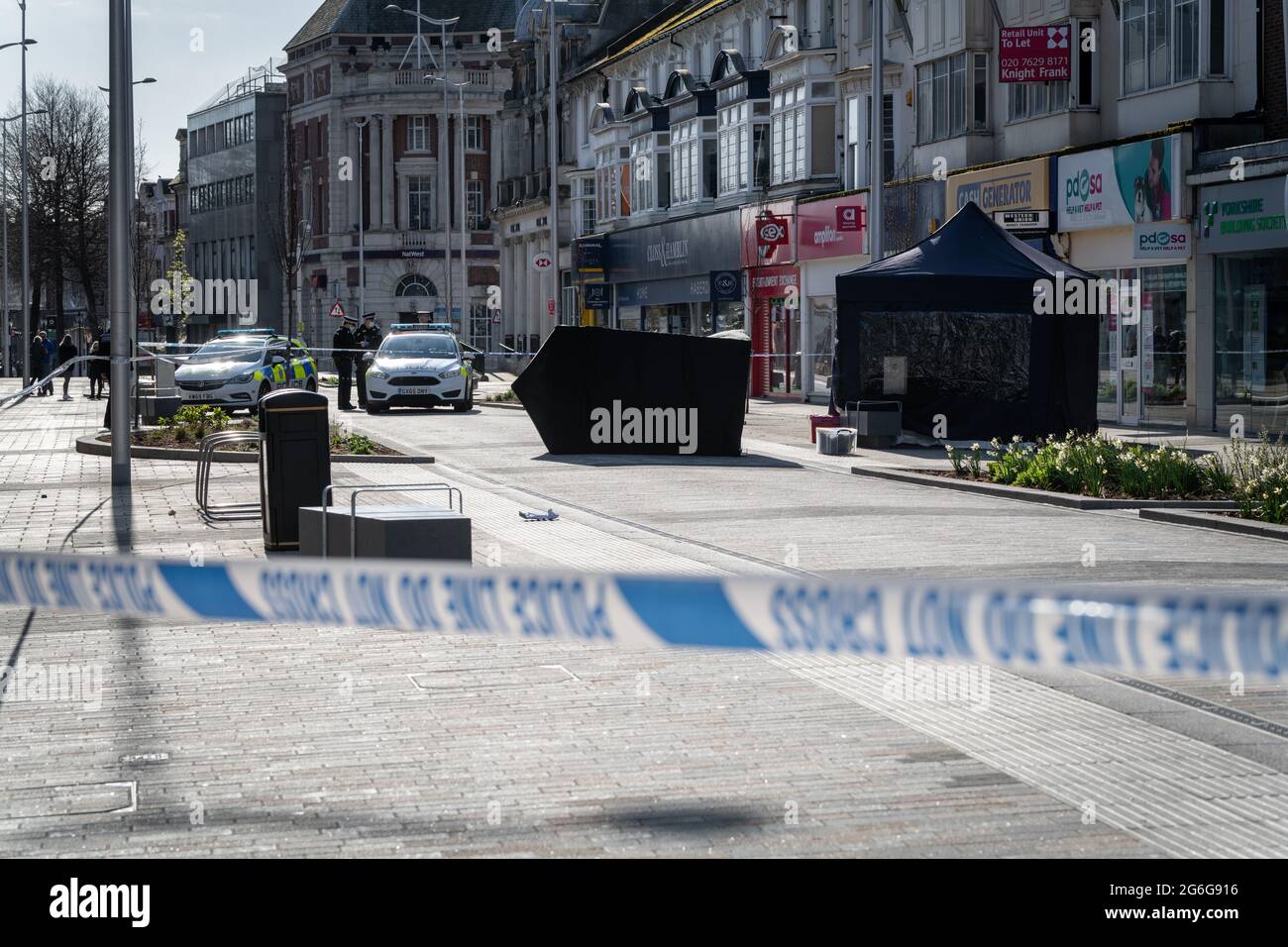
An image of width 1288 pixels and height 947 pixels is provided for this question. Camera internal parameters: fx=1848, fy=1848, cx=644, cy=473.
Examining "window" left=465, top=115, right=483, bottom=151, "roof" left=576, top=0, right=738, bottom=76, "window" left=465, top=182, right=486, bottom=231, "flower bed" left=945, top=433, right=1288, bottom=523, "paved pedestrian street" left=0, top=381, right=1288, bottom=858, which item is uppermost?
"window" left=465, top=115, right=483, bottom=151

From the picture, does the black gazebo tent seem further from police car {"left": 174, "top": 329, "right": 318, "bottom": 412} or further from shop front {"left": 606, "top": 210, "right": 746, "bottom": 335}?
shop front {"left": 606, "top": 210, "right": 746, "bottom": 335}

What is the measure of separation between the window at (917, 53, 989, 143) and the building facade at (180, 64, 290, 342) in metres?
73.4

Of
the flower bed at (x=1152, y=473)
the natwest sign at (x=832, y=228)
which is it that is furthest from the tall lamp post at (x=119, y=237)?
the natwest sign at (x=832, y=228)

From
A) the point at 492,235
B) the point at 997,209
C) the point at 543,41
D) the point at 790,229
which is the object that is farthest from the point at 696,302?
the point at 492,235

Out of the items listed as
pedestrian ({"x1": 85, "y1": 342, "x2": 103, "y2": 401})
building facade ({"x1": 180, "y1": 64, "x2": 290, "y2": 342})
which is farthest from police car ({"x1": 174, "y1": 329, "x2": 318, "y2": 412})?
building facade ({"x1": 180, "y1": 64, "x2": 290, "y2": 342})

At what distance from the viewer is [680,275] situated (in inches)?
2122

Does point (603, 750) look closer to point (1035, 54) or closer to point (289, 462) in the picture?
point (289, 462)

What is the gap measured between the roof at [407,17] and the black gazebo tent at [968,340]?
79.7 meters

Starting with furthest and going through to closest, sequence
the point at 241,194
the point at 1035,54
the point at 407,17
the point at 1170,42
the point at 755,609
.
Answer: the point at 241,194
the point at 407,17
the point at 1035,54
the point at 1170,42
the point at 755,609

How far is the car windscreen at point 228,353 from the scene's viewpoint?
3656cm

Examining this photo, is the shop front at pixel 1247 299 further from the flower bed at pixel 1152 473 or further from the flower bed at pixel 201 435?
the flower bed at pixel 201 435

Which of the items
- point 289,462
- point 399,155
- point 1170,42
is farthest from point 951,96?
point 399,155

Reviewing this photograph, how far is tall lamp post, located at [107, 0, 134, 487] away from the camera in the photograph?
62.8 ft

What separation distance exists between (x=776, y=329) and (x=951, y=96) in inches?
443
